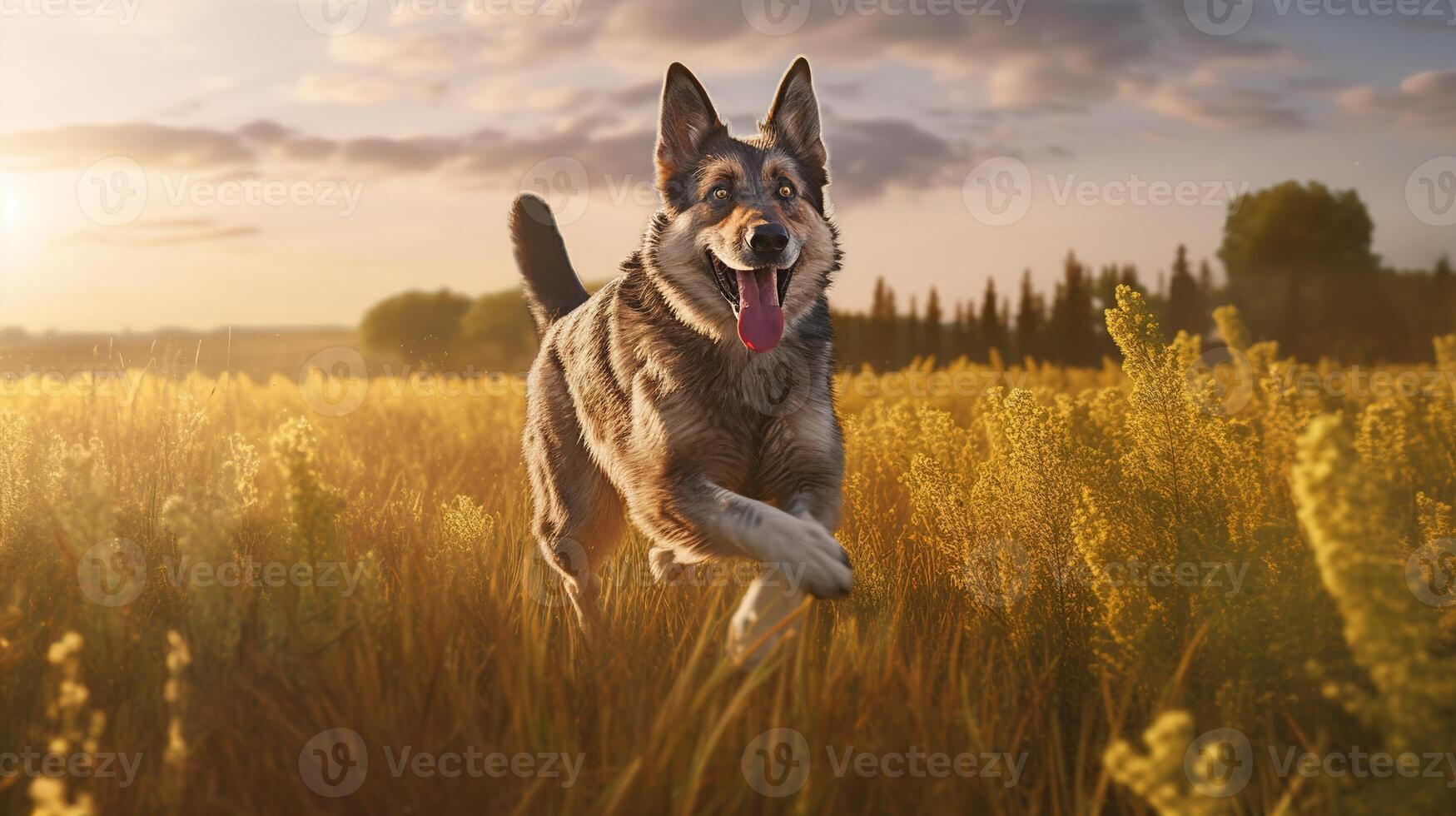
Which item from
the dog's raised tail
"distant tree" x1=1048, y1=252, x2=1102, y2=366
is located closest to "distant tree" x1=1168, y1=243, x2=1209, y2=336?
"distant tree" x1=1048, y1=252, x2=1102, y2=366

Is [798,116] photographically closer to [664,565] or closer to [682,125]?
[682,125]

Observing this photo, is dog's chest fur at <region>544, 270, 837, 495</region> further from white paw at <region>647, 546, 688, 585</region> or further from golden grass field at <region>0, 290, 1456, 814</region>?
golden grass field at <region>0, 290, 1456, 814</region>

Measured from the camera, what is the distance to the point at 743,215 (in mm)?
3705

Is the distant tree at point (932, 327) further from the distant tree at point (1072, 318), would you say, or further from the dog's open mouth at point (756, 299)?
the dog's open mouth at point (756, 299)

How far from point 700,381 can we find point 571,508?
1261 millimetres

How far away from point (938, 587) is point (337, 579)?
2742 mm

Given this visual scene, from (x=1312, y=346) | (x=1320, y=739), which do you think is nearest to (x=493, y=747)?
(x=1320, y=739)

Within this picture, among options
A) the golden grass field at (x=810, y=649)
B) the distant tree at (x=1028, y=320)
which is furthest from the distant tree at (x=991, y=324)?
the golden grass field at (x=810, y=649)

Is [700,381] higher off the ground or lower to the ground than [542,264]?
lower

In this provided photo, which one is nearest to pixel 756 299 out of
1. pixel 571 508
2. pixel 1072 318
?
pixel 571 508

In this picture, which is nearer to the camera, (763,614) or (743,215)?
(763,614)

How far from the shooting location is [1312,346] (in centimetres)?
2748

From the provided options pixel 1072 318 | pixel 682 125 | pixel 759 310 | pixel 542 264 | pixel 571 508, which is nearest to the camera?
pixel 759 310

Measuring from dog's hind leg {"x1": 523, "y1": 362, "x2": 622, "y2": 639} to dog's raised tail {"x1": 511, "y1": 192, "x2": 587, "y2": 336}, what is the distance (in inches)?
28.1
